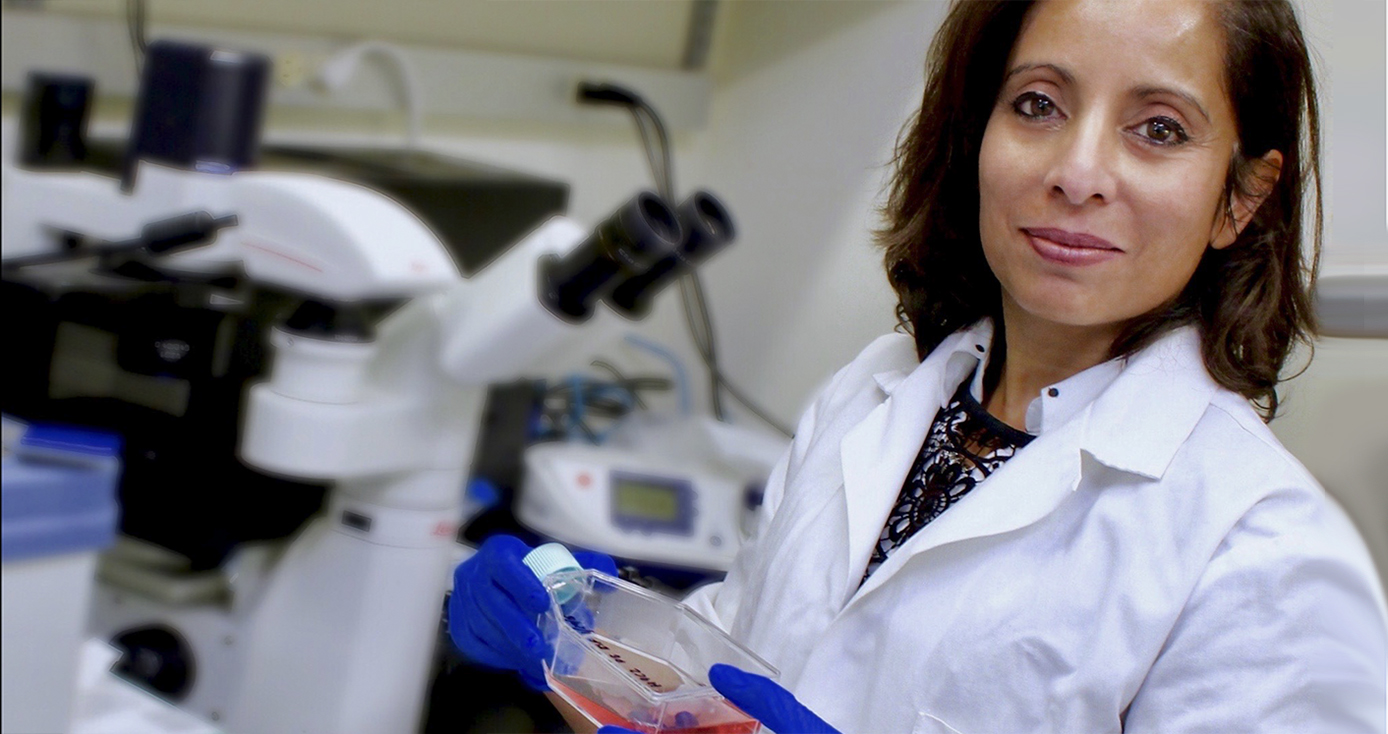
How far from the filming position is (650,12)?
160 cm

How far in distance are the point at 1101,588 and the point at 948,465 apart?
0.13 meters

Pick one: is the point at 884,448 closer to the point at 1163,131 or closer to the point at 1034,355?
the point at 1034,355

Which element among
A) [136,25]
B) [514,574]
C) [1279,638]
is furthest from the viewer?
[136,25]

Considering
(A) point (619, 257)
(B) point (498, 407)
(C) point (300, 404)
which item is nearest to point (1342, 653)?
(A) point (619, 257)

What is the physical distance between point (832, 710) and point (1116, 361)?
0.23 m

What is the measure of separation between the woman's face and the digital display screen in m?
0.76

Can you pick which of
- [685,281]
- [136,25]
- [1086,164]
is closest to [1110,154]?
[1086,164]

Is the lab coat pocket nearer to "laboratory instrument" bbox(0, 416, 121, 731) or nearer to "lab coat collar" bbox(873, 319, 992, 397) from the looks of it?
"lab coat collar" bbox(873, 319, 992, 397)

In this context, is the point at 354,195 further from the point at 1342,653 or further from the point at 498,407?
the point at 1342,653

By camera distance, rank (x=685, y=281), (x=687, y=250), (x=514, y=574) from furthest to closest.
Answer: (x=685, y=281), (x=687, y=250), (x=514, y=574)

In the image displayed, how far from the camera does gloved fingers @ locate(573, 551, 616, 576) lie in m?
0.69

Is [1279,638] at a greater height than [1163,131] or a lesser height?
lesser

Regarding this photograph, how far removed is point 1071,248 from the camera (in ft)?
1.85

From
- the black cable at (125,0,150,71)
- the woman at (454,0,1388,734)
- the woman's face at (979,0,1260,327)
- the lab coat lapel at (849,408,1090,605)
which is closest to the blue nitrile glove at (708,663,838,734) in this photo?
the woman at (454,0,1388,734)
